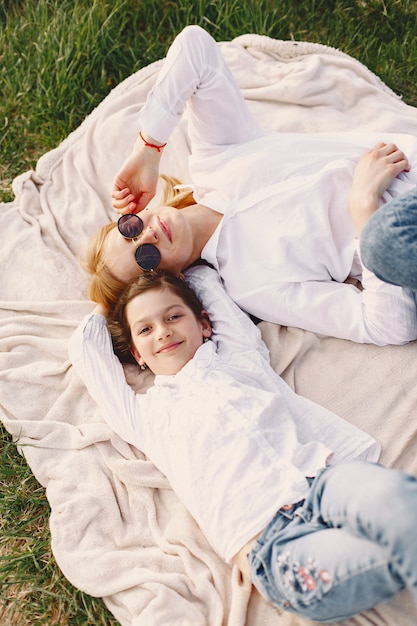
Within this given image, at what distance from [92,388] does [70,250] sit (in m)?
0.97

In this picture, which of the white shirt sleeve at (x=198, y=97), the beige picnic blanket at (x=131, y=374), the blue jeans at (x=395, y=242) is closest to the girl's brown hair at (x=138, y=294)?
the beige picnic blanket at (x=131, y=374)

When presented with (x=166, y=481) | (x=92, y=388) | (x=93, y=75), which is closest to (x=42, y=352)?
(x=92, y=388)

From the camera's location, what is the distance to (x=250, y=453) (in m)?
2.64

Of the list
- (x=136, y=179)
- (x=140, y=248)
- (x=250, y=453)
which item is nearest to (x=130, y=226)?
(x=140, y=248)

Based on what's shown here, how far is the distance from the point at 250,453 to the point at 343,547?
543 mm

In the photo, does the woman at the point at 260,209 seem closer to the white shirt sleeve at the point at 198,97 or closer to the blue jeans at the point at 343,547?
the white shirt sleeve at the point at 198,97

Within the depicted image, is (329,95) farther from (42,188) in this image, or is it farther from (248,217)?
(42,188)

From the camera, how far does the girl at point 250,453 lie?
219cm

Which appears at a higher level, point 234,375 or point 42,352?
point 234,375

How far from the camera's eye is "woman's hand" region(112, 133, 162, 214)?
335 cm

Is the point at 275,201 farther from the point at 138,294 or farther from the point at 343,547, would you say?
the point at 343,547

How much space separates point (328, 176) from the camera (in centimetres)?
321

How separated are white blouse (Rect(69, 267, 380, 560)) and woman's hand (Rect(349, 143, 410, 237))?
687 mm

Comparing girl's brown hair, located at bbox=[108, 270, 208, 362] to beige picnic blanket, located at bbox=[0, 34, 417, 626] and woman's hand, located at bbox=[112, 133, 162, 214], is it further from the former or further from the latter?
woman's hand, located at bbox=[112, 133, 162, 214]
